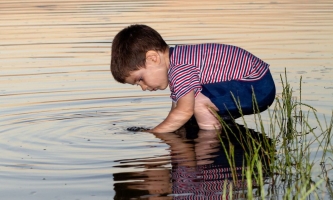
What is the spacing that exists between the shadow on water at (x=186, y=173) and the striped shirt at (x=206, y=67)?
55cm

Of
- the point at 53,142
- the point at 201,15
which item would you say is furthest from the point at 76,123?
the point at 201,15

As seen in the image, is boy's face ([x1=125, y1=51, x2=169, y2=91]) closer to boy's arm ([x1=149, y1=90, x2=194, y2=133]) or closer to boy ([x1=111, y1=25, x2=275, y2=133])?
boy ([x1=111, y1=25, x2=275, y2=133])

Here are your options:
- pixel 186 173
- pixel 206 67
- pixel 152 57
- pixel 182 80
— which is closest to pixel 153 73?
pixel 152 57

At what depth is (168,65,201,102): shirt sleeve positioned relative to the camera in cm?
728

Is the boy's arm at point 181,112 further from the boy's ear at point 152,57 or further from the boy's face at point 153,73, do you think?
the boy's ear at point 152,57

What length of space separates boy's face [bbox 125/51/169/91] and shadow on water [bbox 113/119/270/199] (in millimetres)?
587

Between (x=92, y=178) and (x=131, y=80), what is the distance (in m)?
1.42

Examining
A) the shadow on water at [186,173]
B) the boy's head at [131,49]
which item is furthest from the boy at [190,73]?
the shadow on water at [186,173]

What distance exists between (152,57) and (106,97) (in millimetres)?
2800

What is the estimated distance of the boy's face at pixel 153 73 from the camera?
7.24 metres

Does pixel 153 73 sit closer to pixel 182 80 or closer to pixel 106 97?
pixel 182 80

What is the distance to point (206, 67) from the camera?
7574 millimetres

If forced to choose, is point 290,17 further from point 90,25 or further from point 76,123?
point 76,123

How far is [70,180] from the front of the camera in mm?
6094
